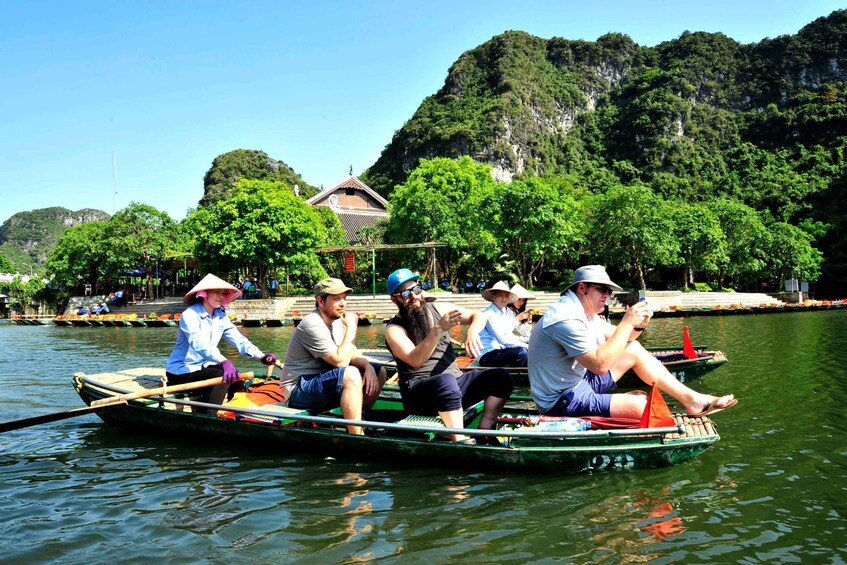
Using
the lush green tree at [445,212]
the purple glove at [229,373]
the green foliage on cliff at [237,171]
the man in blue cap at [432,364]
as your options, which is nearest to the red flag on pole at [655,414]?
the man in blue cap at [432,364]

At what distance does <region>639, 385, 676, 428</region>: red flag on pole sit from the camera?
5.71 meters

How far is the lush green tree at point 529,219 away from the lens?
120 ft

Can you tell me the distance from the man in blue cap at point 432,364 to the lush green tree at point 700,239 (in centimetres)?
3539

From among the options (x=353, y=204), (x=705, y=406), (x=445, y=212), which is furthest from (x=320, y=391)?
(x=353, y=204)

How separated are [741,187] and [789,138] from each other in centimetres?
1665

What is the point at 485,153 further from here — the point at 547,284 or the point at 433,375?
the point at 433,375

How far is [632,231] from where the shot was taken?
37.2m

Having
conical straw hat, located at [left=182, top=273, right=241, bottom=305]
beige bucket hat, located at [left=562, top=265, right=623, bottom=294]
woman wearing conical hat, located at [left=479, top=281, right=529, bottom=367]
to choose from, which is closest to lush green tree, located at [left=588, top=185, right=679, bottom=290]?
woman wearing conical hat, located at [left=479, top=281, right=529, bottom=367]

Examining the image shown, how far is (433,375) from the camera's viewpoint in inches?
233

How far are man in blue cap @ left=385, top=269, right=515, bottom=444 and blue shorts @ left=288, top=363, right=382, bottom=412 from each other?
2.63 feet

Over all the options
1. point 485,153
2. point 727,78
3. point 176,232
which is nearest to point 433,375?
point 176,232

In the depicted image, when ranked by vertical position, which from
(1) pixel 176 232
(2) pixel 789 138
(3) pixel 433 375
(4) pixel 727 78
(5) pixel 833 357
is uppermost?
(4) pixel 727 78

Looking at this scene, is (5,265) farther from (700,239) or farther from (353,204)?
(700,239)

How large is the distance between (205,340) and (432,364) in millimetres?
3279
